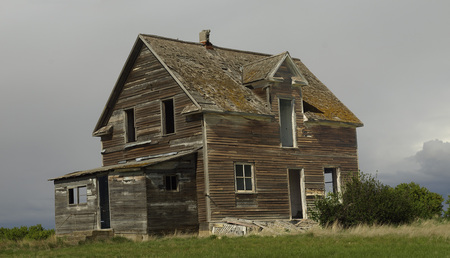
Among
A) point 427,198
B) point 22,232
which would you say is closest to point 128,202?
point 22,232

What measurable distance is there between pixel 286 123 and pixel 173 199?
8142 millimetres

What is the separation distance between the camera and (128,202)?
30.8 metres

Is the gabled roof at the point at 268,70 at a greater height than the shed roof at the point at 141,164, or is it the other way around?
the gabled roof at the point at 268,70

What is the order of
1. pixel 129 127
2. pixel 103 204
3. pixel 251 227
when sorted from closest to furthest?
pixel 251 227 < pixel 103 204 < pixel 129 127

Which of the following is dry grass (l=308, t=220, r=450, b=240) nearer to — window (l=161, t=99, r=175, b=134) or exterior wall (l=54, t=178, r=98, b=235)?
window (l=161, t=99, r=175, b=134)

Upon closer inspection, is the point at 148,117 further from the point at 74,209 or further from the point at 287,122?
the point at 287,122

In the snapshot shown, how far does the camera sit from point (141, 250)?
2402 cm

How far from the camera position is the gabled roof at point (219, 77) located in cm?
3238

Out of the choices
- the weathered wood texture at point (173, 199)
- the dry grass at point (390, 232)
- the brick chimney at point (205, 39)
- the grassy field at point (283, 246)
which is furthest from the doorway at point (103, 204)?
the dry grass at point (390, 232)

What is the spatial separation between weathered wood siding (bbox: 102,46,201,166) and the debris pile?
13.1 ft

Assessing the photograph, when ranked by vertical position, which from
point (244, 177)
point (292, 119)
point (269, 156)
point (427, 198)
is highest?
point (292, 119)

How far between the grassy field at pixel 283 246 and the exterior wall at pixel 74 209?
4.18 m

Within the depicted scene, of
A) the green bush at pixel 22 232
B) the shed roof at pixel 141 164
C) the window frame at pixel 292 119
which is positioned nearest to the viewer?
the shed roof at pixel 141 164

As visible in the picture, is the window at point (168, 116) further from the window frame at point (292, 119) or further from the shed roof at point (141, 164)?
the window frame at point (292, 119)
